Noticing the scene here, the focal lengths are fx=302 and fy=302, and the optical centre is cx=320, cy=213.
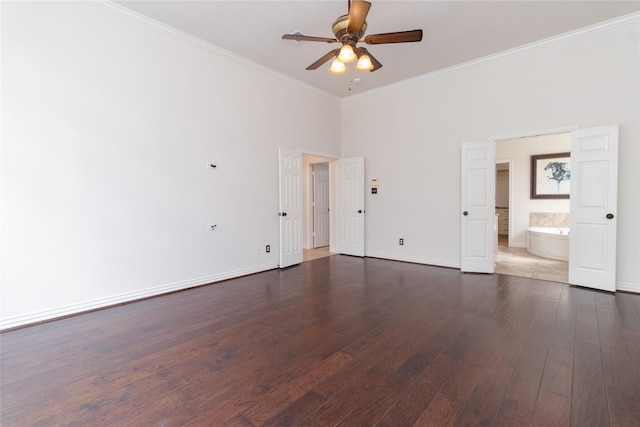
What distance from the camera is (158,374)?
2.15 meters

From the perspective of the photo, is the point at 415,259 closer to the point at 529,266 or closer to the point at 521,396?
the point at 529,266

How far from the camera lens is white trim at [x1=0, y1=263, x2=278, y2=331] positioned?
2.96 meters

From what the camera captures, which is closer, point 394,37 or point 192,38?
point 394,37

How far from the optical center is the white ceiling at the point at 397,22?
3461 mm

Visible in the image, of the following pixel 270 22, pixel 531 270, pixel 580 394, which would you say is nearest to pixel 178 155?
pixel 270 22

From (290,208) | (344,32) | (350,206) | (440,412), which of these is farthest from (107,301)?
(350,206)

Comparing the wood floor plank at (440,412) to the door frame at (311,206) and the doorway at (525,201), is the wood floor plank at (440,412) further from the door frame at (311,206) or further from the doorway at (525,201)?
the door frame at (311,206)

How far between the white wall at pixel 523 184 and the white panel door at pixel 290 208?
17.0 ft

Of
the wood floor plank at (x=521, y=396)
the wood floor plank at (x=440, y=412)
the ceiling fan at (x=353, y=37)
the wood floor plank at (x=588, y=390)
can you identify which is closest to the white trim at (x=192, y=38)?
the ceiling fan at (x=353, y=37)

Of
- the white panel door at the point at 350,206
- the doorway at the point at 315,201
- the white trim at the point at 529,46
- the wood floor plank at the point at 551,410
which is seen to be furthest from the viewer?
the doorway at the point at 315,201

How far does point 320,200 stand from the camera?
7738 mm

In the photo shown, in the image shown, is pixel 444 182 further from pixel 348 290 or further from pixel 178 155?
pixel 178 155

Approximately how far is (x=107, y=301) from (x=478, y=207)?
17.5 ft

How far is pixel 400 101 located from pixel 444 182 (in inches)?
70.9
